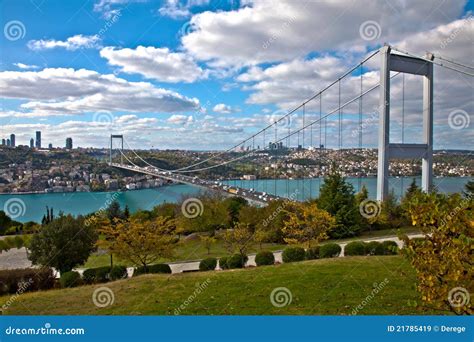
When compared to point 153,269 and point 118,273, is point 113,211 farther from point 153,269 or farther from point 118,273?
point 118,273

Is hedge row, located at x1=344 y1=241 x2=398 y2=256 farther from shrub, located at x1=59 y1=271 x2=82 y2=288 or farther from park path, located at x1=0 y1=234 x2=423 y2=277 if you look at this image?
shrub, located at x1=59 y1=271 x2=82 y2=288

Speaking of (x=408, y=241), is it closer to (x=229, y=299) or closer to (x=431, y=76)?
(x=229, y=299)

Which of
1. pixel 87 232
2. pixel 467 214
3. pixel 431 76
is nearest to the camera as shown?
pixel 467 214

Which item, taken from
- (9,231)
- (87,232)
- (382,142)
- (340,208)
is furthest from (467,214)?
(9,231)

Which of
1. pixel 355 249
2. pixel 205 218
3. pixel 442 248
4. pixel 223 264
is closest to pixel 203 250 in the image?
pixel 205 218
